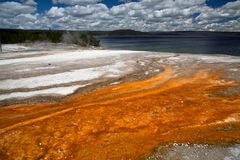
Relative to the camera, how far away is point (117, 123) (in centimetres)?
1194

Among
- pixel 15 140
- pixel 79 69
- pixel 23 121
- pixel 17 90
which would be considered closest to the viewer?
pixel 15 140

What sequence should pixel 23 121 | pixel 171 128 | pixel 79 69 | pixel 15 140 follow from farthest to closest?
pixel 79 69, pixel 23 121, pixel 171 128, pixel 15 140

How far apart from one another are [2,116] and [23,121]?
1.59 m

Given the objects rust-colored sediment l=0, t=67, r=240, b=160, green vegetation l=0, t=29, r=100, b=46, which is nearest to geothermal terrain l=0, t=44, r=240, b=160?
rust-colored sediment l=0, t=67, r=240, b=160

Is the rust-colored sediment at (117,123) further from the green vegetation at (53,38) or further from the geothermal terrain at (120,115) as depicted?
the green vegetation at (53,38)

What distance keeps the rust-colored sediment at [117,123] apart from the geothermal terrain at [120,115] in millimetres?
33

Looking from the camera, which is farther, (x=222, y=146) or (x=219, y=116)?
(x=219, y=116)

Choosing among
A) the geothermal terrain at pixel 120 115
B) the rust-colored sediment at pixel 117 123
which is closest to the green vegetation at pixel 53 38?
the geothermal terrain at pixel 120 115

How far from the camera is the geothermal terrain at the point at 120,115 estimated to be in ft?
30.9

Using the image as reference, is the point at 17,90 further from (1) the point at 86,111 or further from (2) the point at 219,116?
(2) the point at 219,116

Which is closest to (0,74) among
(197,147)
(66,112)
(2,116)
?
(2,116)

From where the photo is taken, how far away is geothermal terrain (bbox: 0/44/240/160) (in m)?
9.41

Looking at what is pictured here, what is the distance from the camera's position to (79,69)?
980 inches

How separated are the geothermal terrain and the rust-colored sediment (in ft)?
0.11
